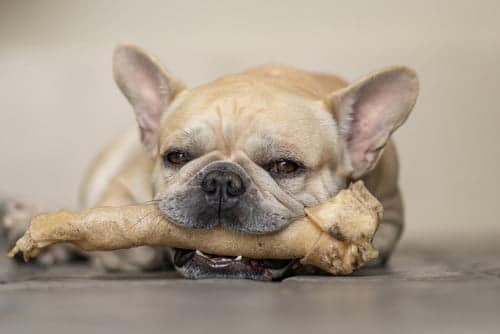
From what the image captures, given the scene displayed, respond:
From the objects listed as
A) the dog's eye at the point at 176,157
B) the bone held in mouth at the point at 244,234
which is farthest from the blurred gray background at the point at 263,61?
the bone held in mouth at the point at 244,234

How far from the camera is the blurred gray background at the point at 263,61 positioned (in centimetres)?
355

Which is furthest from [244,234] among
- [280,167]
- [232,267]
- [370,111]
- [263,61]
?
[263,61]

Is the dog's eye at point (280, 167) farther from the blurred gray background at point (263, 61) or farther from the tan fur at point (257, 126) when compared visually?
the blurred gray background at point (263, 61)

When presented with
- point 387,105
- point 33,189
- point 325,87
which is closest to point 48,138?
point 33,189

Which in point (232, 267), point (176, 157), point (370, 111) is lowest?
point (232, 267)

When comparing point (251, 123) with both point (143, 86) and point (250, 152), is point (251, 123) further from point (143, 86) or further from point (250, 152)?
point (143, 86)

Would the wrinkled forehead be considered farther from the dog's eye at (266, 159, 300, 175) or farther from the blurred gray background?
the blurred gray background

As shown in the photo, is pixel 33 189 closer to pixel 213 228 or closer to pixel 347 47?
pixel 347 47

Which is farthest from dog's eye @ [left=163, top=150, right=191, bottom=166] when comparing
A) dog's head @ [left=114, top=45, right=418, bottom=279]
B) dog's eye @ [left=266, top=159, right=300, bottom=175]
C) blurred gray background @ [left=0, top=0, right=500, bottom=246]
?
blurred gray background @ [left=0, top=0, right=500, bottom=246]

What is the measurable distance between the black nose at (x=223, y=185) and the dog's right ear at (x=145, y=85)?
1.67 ft

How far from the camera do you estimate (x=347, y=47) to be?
3607mm

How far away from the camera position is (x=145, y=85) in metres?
2.15

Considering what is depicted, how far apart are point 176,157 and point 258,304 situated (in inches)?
24.7

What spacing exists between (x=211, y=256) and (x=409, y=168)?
2.03 meters
